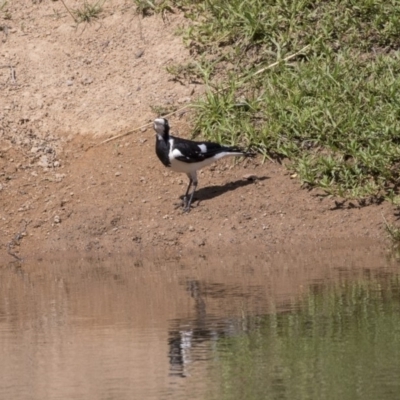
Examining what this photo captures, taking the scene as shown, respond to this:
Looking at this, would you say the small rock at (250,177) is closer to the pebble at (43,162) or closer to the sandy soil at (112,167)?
the sandy soil at (112,167)

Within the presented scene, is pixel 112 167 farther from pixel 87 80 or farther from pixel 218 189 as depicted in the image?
pixel 87 80

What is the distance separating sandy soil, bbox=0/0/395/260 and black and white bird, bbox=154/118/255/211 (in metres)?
0.26

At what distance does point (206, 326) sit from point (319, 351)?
0.87m

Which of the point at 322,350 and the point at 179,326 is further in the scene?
the point at 179,326

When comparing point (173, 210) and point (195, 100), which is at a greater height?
point (195, 100)

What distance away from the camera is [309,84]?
1105 cm

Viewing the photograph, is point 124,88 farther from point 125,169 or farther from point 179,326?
point 179,326

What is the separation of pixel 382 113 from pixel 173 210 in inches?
78.2

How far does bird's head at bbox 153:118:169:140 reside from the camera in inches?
406

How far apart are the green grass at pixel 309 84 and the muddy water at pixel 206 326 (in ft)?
3.11

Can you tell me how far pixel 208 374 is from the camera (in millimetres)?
6102

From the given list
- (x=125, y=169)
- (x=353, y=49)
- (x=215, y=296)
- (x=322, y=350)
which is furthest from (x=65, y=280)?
(x=353, y=49)

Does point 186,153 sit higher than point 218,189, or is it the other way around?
point 186,153

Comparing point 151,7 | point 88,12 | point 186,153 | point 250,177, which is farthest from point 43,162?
point 151,7
